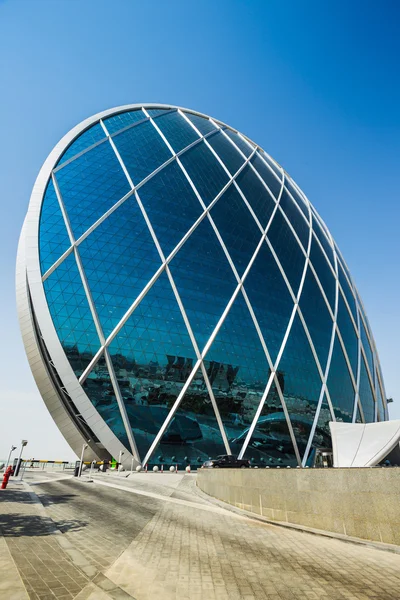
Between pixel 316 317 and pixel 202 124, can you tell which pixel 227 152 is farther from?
pixel 316 317

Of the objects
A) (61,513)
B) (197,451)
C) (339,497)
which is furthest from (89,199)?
(339,497)

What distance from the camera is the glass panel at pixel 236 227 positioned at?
32.5m

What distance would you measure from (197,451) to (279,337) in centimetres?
1302

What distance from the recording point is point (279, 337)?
3042 cm

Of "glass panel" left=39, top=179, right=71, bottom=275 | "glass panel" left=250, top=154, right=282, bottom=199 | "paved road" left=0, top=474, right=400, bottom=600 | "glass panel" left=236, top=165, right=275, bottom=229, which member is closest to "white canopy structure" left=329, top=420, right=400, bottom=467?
"paved road" left=0, top=474, right=400, bottom=600

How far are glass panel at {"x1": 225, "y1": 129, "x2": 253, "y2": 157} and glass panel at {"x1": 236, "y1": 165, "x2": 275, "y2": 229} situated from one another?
6106 millimetres

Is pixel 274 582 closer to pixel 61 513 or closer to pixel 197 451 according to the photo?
pixel 61 513

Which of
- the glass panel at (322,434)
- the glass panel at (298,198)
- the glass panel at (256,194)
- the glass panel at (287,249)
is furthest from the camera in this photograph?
the glass panel at (298,198)

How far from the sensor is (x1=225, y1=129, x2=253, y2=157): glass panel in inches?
1866

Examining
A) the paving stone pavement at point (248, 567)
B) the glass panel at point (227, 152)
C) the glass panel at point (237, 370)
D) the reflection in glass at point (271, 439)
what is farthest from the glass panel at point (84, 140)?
the paving stone pavement at point (248, 567)

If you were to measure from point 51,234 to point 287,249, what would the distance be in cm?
2588

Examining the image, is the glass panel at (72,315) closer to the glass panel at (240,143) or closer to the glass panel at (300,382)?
the glass panel at (300,382)

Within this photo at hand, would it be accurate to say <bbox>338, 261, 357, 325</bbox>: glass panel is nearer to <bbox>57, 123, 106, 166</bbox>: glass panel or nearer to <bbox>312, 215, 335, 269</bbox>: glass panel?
<bbox>312, 215, 335, 269</bbox>: glass panel

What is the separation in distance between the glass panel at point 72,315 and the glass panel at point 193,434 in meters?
8.24
